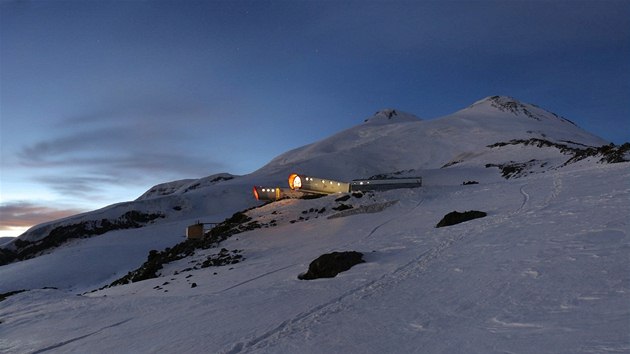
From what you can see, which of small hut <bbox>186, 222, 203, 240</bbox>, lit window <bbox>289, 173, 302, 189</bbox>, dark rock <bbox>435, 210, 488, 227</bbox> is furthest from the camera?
lit window <bbox>289, 173, 302, 189</bbox>

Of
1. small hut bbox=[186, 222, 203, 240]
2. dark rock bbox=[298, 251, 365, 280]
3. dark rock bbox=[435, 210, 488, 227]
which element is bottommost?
dark rock bbox=[298, 251, 365, 280]

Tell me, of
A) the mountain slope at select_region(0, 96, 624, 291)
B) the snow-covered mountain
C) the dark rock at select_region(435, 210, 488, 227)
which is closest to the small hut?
the snow-covered mountain

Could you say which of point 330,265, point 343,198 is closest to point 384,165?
point 343,198

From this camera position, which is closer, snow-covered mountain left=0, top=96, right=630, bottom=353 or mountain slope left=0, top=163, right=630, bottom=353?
mountain slope left=0, top=163, right=630, bottom=353

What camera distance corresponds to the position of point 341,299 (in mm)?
10852

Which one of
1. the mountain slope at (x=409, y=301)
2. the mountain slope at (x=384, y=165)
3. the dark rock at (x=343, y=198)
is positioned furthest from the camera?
the mountain slope at (x=384, y=165)

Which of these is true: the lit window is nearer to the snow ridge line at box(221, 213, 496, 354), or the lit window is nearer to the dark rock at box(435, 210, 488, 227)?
the dark rock at box(435, 210, 488, 227)

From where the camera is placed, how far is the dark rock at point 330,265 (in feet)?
48.8

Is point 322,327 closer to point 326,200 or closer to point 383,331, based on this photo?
point 383,331

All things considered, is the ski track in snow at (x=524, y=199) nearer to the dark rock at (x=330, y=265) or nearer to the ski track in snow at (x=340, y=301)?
the ski track in snow at (x=340, y=301)

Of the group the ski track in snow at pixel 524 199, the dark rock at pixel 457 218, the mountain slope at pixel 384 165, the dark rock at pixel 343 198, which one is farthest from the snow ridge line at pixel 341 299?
the mountain slope at pixel 384 165

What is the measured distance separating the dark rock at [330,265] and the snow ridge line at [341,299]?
224cm

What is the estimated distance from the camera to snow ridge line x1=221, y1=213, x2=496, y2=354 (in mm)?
8281

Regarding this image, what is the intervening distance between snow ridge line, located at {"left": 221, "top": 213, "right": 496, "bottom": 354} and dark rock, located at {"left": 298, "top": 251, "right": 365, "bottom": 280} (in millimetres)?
2240
